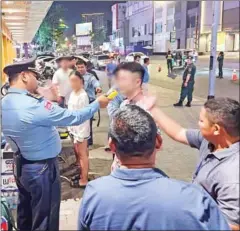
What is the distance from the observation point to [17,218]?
54.2 inches

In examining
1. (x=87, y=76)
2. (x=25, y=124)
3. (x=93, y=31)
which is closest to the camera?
(x=25, y=124)

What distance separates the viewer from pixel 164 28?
63.4 inches

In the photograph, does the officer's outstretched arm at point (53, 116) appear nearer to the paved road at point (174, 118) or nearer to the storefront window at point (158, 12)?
the paved road at point (174, 118)

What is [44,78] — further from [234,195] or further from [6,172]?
[234,195]

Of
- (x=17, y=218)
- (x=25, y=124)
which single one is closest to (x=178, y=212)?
(x=25, y=124)

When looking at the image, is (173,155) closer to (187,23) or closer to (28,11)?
(187,23)

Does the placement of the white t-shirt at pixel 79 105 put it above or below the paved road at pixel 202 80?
below

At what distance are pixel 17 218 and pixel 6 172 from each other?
35cm

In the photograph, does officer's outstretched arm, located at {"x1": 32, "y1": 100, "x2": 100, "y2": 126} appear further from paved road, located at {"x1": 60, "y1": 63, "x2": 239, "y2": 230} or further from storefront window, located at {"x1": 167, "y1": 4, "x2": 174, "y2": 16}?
storefront window, located at {"x1": 167, "y1": 4, "x2": 174, "y2": 16}

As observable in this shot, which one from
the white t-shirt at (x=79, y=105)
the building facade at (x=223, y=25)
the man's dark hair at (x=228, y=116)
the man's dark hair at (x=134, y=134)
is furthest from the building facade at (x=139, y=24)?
the man's dark hair at (x=134, y=134)

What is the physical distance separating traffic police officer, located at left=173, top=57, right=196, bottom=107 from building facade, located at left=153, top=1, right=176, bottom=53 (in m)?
0.14

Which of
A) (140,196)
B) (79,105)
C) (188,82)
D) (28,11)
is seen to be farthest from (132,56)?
(28,11)

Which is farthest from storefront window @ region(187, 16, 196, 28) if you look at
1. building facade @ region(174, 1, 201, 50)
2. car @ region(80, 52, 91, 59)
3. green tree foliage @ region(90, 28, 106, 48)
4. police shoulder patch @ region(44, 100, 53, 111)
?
police shoulder patch @ region(44, 100, 53, 111)

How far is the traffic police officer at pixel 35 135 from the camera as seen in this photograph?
1169mm
